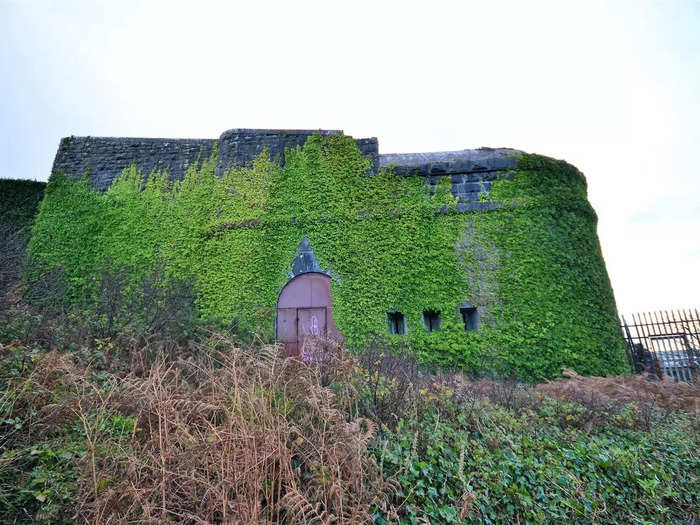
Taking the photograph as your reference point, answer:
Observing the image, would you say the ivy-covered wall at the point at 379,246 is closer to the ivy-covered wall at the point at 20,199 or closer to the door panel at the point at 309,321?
the door panel at the point at 309,321

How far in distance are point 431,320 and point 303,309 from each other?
3.49 meters

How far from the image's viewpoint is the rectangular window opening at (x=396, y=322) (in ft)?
33.3

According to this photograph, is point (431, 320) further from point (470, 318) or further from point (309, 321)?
point (309, 321)

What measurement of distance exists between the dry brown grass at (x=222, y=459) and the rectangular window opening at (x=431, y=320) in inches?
264

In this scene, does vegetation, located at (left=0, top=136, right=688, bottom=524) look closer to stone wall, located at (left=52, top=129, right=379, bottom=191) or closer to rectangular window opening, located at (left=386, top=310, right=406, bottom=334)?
rectangular window opening, located at (left=386, top=310, right=406, bottom=334)

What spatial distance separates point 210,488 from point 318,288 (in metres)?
7.93

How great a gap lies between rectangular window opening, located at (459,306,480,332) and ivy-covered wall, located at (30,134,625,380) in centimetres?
18

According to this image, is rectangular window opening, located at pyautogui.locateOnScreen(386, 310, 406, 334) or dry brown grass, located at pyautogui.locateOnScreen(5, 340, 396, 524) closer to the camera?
dry brown grass, located at pyautogui.locateOnScreen(5, 340, 396, 524)

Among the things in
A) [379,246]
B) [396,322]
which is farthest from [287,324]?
[379,246]

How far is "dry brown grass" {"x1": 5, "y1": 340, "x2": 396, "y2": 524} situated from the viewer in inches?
103

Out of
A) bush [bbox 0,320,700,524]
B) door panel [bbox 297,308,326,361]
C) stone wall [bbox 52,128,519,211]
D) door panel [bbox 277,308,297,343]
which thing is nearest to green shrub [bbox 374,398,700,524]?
bush [bbox 0,320,700,524]

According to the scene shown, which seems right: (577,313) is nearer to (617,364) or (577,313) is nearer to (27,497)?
(617,364)

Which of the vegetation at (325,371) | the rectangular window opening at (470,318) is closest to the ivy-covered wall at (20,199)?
the vegetation at (325,371)

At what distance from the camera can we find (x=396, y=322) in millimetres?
10305
